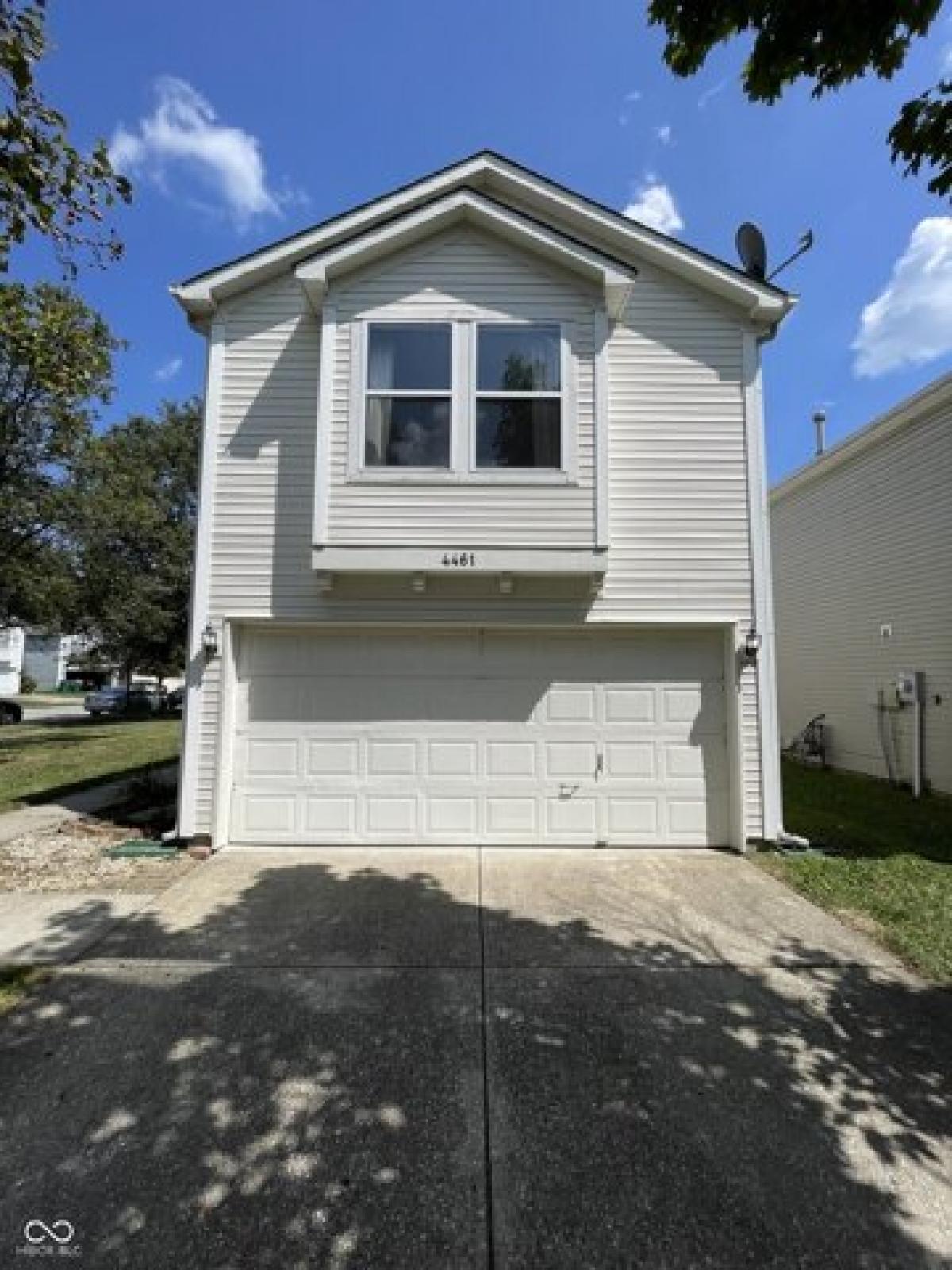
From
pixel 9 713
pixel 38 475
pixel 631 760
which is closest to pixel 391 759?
pixel 631 760

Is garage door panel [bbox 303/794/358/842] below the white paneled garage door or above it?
below

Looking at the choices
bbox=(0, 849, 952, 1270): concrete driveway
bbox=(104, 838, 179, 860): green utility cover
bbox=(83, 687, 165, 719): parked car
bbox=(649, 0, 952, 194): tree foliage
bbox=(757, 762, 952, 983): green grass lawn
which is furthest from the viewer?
bbox=(83, 687, 165, 719): parked car

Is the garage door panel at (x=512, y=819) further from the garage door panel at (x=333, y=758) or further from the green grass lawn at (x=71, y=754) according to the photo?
the green grass lawn at (x=71, y=754)

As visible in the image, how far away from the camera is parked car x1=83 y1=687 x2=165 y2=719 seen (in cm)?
2939

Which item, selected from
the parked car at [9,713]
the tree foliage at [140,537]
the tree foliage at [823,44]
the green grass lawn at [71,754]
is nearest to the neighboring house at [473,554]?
the tree foliage at [823,44]

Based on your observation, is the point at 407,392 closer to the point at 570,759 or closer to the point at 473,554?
the point at 473,554

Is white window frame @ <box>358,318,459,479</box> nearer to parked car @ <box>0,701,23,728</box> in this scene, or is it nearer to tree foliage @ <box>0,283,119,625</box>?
tree foliage @ <box>0,283,119,625</box>

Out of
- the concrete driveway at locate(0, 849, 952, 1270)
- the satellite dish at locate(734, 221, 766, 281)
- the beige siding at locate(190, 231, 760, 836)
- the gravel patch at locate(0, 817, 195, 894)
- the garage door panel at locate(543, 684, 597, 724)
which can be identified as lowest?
the concrete driveway at locate(0, 849, 952, 1270)

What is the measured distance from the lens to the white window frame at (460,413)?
6.77 metres

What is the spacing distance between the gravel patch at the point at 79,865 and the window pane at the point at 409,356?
5.19m

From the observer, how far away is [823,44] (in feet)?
10.2

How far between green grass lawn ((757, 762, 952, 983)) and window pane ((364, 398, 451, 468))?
17.4ft

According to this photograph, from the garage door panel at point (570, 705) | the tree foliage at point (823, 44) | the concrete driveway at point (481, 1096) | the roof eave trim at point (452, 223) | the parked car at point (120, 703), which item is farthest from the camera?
the parked car at point (120, 703)

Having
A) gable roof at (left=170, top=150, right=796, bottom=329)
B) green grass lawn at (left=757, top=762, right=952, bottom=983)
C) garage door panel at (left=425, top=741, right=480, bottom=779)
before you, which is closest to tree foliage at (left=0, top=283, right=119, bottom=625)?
gable roof at (left=170, top=150, right=796, bottom=329)
